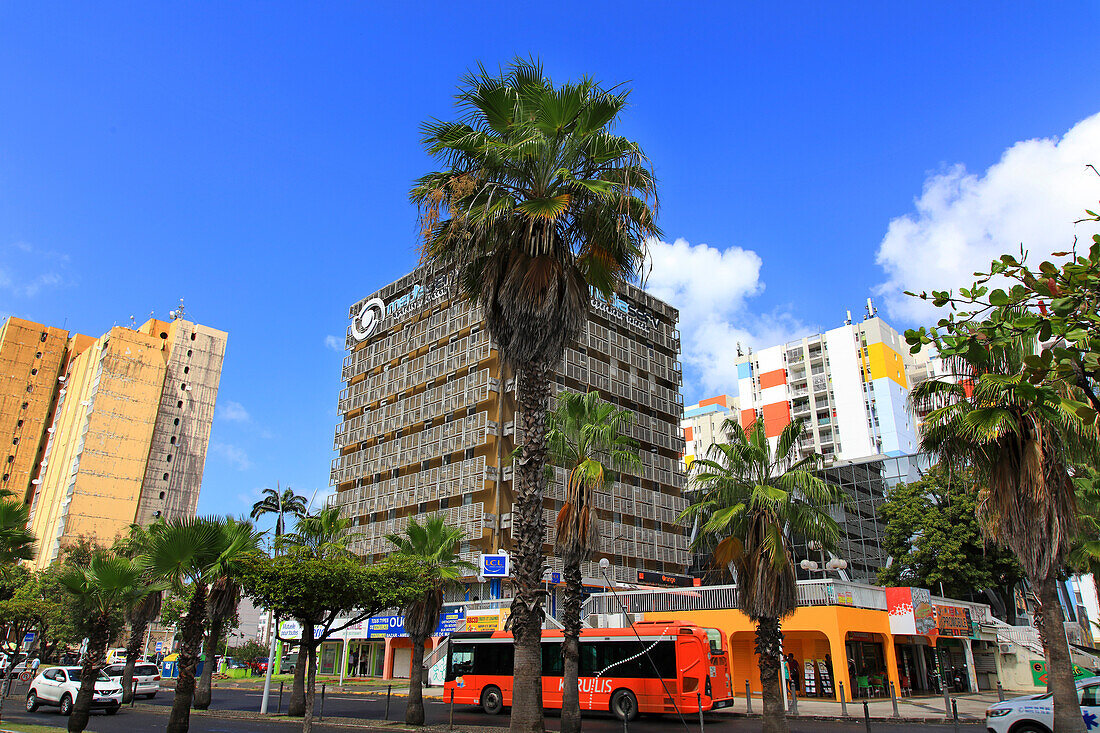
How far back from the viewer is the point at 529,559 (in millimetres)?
13227

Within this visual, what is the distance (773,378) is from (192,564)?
98.7 meters

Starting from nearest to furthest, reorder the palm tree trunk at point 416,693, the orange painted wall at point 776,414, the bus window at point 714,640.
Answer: the palm tree trunk at point 416,693
the bus window at point 714,640
the orange painted wall at point 776,414

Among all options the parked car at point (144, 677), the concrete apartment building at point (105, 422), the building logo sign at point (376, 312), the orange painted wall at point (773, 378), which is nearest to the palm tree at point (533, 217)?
the parked car at point (144, 677)

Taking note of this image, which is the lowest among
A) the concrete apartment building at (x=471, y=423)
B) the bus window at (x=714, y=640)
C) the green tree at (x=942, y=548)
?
the bus window at (x=714, y=640)

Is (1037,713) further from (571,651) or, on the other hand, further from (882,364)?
(882,364)

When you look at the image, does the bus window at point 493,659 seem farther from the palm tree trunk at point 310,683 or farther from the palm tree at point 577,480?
the palm tree trunk at point 310,683

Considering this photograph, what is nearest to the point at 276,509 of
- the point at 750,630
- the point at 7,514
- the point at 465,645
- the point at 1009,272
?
the point at 465,645

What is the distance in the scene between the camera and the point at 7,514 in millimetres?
20812

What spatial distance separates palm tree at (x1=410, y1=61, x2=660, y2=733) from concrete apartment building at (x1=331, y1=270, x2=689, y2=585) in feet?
116

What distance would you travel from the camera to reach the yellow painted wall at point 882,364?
9519 cm

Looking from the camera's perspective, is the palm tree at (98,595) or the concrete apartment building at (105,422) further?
the concrete apartment building at (105,422)

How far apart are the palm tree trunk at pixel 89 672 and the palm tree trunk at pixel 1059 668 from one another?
19670 millimetres

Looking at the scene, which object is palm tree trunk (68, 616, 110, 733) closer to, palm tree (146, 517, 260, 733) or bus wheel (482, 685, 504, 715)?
palm tree (146, 517, 260, 733)

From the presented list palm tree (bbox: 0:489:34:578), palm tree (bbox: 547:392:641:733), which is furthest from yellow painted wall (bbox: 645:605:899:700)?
palm tree (bbox: 0:489:34:578)
